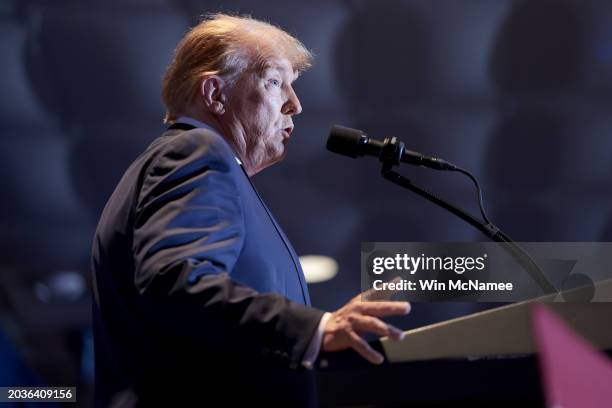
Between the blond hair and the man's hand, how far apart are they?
0.70 meters

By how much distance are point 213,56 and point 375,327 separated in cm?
79

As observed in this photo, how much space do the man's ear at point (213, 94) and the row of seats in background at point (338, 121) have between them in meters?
0.82

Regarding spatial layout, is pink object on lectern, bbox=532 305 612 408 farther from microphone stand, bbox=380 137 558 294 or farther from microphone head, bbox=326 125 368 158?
microphone head, bbox=326 125 368 158

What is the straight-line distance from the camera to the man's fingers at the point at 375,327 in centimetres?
73

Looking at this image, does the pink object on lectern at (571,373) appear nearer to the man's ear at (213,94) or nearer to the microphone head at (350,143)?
the microphone head at (350,143)

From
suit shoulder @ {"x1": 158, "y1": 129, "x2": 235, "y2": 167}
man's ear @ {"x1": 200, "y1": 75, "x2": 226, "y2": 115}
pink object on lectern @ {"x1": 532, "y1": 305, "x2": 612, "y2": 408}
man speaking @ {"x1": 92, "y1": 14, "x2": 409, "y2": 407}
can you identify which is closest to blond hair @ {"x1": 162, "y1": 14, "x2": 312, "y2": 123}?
man's ear @ {"x1": 200, "y1": 75, "x2": 226, "y2": 115}

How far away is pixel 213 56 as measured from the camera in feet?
4.53

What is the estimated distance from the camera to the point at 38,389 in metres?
2.11

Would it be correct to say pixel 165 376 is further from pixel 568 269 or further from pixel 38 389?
pixel 38 389

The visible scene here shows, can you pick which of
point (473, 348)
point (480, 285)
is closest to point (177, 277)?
point (473, 348)

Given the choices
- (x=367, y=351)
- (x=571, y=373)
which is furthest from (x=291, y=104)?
(x=571, y=373)

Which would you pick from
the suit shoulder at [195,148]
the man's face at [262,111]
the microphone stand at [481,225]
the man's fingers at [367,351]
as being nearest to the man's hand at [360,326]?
the man's fingers at [367,351]

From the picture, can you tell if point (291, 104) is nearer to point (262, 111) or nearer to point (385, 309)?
point (262, 111)

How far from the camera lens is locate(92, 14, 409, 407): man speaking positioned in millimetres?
796
